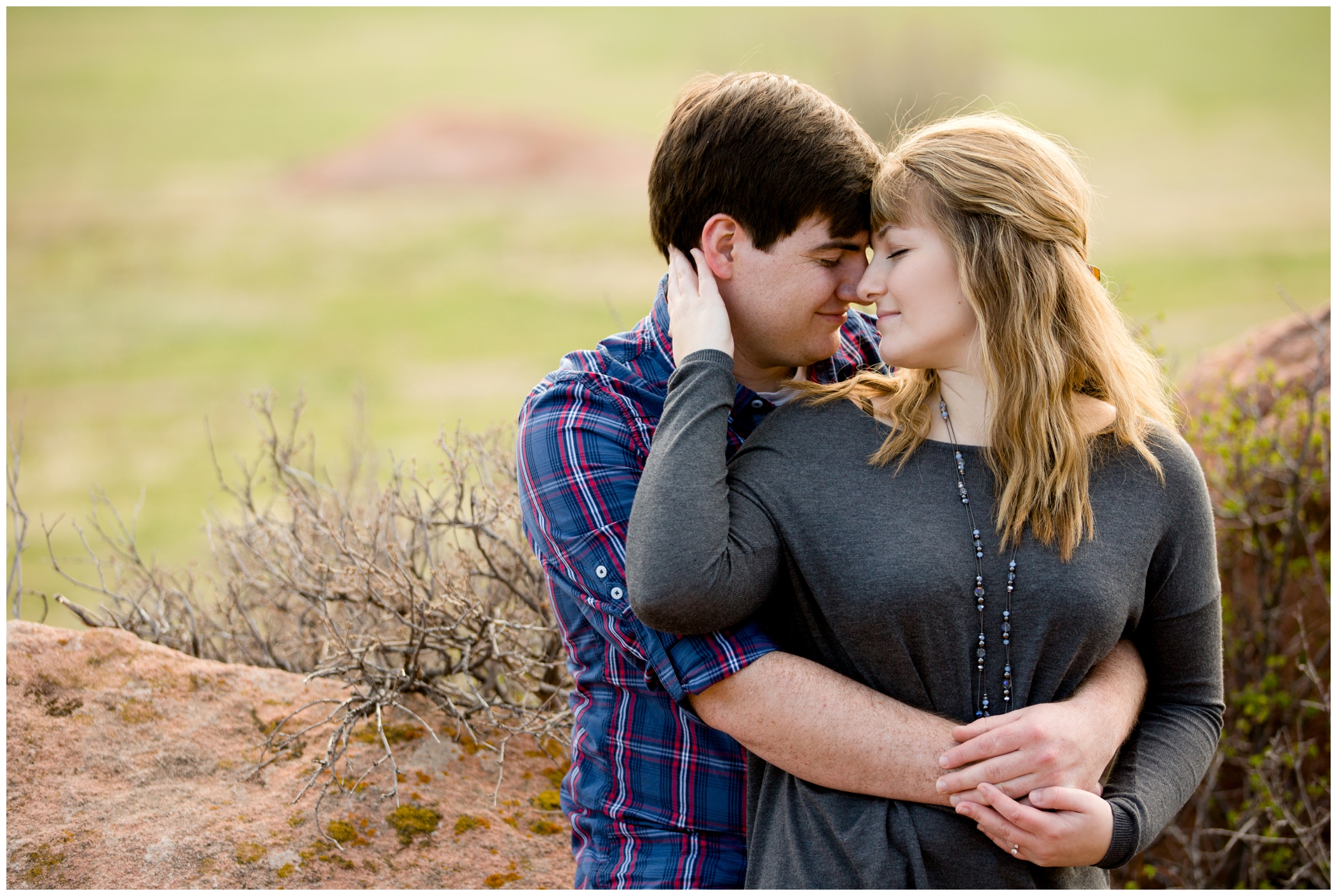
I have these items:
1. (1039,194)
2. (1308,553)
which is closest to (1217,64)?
(1308,553)

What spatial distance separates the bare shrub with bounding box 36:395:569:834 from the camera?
2359 mm

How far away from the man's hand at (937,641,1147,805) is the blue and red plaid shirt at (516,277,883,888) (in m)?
0.35

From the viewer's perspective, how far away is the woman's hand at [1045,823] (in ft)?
4.84

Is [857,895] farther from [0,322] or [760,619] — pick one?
[0,322]

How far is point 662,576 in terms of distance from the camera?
1.46m

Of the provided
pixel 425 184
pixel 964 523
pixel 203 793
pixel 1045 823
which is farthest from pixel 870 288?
pixel 425 184

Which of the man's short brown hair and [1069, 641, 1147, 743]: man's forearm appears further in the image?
the man's short brown hair

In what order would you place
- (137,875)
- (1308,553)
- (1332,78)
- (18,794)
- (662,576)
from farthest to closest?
1. (1308,553)
2. (1332,78)
3. (18,794)
4. (137,875)
5. (662,576)

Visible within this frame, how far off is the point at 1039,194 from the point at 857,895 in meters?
1.09

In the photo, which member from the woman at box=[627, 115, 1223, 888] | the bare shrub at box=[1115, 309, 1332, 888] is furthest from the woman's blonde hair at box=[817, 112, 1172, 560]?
the bare shrub at box=[1115, 309, 1332, 888]

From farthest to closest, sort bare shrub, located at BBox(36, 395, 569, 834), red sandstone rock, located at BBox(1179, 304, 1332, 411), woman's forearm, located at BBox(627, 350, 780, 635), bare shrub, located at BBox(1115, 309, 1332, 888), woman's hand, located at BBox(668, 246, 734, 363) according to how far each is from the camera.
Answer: red sandstone rock, located at BBox(1179, 304, 1332, 411) → bare shrub, located at BBox(1115, 309, 1332, 888) → bare shrub, located at BBox(36, 395, 569, 834) → woman's hand, located at BBox(668, 246, 734, 363) → woman's forearm, located at BBox(627, 350, 780, 635)

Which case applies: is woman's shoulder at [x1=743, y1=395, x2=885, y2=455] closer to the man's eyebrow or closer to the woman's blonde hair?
the woman's blonde hair

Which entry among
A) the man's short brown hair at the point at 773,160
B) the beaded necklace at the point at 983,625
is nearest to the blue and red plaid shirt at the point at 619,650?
the man's short brown hair at the point at 773,160

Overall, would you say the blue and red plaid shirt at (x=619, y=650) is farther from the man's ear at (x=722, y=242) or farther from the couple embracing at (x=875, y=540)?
the man's ear at (x=722, y=242)
